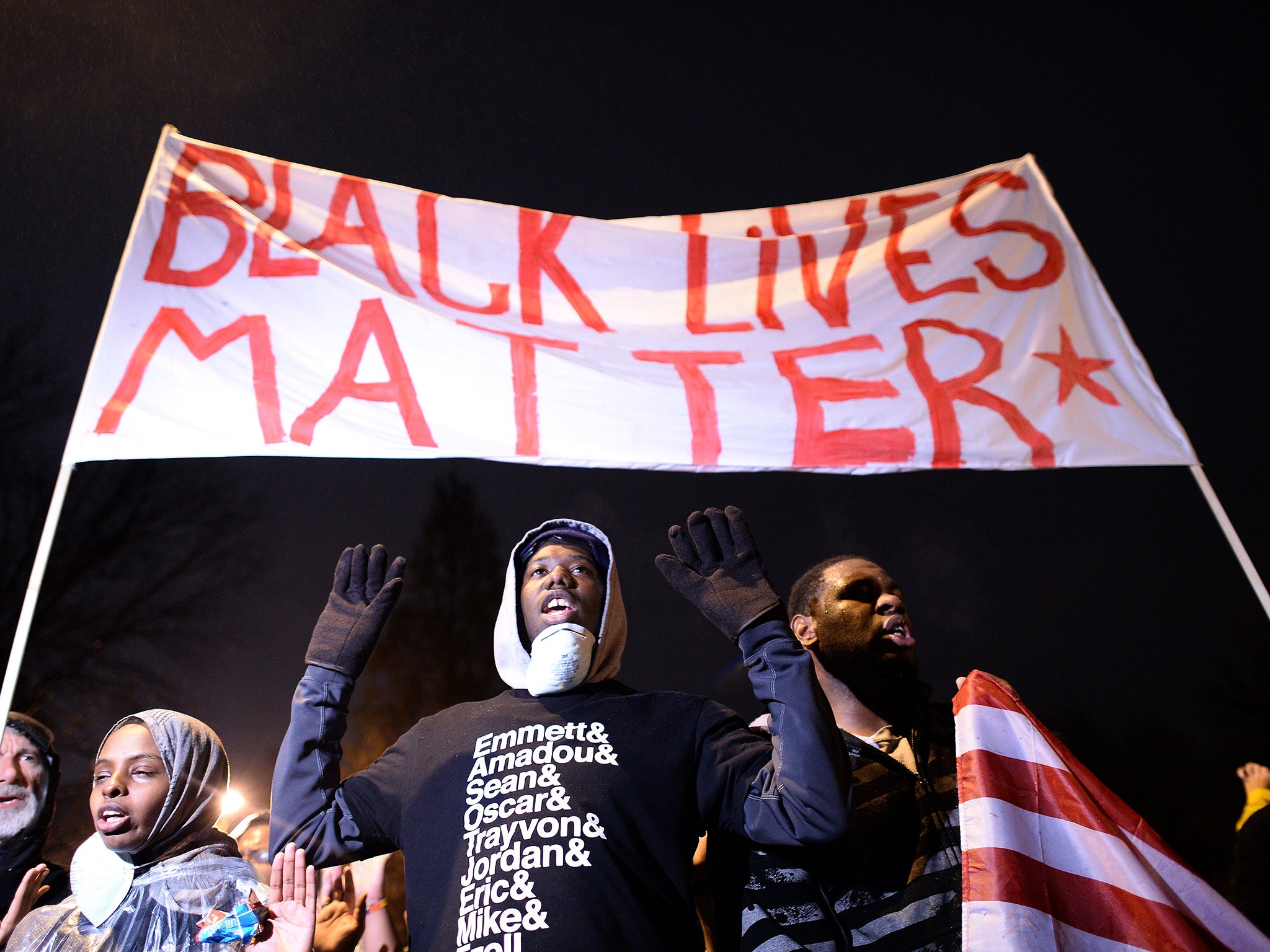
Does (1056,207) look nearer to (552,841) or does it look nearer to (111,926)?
(552,841)

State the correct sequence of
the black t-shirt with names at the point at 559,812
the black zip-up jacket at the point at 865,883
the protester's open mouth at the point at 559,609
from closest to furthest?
the black t-shirt with names at the point at 559,812
the black zip-up jacket at the point at 865,883
the protester's open mouth at the point at 559,609

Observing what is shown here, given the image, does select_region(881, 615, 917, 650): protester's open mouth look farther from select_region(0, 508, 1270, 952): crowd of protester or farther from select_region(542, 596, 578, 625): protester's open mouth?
select_region(542, 596, 578, 625): protester's open mouth

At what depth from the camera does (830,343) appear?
403cm

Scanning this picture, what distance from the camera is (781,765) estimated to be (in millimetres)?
2016

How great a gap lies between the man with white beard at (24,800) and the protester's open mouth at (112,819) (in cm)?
40

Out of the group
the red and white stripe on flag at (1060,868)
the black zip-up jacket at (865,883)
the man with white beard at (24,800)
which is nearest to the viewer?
the red and white stripe on flag at (1060,868)

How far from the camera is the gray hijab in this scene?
283cm

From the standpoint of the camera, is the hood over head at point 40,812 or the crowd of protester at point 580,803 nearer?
the crowd of protester at point 580,803

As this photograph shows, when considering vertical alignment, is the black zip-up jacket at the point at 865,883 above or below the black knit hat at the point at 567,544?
below

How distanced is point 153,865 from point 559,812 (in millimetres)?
1564

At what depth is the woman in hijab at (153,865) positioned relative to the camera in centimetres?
262

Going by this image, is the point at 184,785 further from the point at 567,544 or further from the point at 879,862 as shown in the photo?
the point at 879,862

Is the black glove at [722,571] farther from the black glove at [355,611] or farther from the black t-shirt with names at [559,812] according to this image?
the black glove at [355,611]

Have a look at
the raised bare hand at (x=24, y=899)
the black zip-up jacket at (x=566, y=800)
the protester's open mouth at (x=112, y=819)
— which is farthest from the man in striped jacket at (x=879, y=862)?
the raised bare hand at (x=24, y=899)
